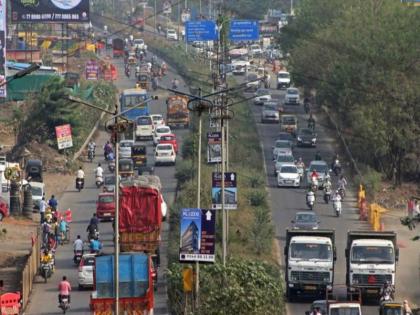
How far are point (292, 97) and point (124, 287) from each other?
73.1 m

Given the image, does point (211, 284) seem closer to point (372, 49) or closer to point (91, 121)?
point (372, 49)

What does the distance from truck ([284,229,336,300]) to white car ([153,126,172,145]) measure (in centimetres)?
3810

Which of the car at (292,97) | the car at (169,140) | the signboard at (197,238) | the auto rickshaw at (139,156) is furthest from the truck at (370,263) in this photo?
the car at (292,97)

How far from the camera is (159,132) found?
9244 cm

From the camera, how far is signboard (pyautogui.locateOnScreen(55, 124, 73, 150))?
81375mm

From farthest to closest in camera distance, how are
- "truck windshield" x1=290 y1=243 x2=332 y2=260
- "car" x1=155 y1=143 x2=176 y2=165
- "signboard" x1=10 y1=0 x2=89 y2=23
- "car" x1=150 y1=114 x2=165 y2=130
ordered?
"signboard" x1=10 y1=0 x2=89 y2=23, "car" x1=150 y1=114 x2=165 y2=130, "car" x1=155 y1=143 x2=176 y2=165, "truck windshield" x1=290 y1=243 x2=332 y2=260

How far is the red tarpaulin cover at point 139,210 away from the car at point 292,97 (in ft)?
200

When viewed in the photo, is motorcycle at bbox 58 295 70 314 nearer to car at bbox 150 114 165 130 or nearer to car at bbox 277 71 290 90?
car at bbox 150 114 165 130

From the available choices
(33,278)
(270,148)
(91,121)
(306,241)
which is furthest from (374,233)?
(91,121)

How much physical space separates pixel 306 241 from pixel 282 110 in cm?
5774

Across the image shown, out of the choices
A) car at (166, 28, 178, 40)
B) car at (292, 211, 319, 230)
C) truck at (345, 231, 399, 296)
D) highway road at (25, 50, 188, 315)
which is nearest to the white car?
highway road at (25, 50, 188, 315)

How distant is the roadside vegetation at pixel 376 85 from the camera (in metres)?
80.6

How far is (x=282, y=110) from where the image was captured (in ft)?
361

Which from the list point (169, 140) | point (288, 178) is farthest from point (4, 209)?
point (169, 140)
